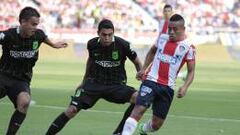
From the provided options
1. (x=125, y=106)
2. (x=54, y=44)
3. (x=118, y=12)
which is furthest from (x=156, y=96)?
(x=118, y=12)

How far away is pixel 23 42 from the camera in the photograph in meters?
11.2

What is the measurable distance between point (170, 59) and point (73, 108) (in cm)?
154

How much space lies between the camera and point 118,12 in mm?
44969

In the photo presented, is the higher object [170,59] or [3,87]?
[170,59]

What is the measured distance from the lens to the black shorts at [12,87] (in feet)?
36.4

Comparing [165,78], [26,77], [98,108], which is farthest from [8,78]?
[98,108]

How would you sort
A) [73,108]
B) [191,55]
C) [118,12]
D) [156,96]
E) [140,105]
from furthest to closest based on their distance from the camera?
[118,12], [73,108], [156,96], [191,55], [140,105]

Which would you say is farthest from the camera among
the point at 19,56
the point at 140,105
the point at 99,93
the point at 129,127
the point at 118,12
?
the point at 118,12

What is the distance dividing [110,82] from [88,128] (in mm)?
1793

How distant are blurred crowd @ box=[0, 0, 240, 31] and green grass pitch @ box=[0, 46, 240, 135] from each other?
49.7ft

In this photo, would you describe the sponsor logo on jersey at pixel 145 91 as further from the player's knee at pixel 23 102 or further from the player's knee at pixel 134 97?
the player's knee at pixel 23 102

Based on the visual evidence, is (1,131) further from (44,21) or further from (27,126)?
(44,21)

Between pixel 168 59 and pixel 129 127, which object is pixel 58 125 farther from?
pixel 168 59

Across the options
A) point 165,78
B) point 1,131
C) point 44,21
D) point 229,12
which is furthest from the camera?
point 229,12
